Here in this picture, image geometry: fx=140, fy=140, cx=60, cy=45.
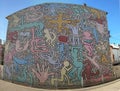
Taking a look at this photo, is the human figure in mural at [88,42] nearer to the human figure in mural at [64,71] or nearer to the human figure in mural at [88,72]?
the human figure in mural at [88,72]

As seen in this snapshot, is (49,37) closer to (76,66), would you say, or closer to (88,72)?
(76,66)

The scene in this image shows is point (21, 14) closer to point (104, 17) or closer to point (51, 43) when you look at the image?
point (51, 43)

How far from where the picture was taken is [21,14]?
16734 millimetres

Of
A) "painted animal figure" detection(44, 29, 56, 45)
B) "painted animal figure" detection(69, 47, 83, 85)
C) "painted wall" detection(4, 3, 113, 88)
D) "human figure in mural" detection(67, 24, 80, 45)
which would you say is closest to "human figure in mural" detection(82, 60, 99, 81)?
"painted wall" detection(4, 3, 113, 88)

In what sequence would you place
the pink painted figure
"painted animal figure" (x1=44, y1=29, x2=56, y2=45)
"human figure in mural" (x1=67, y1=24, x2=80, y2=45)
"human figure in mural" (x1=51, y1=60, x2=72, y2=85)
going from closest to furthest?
"human figure in mural" (x1=51, y1=60, x2=72, y2=85) → "painted animal figure" (x1=44, y1=29, x2=56, y2=45) → "human figure in mural" (x1=67, y1=24, x2=80, y2=45) → the pink painted figure

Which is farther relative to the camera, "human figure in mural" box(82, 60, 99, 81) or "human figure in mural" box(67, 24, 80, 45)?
"human figure in mural" box(67, 24, 80, 45)

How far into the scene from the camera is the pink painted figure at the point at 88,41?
589 inches

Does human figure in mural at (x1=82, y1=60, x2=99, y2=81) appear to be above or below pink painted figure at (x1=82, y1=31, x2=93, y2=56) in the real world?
below

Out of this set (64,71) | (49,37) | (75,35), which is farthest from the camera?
(75,35)

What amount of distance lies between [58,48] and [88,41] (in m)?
3.71

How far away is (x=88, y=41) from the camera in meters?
15.3

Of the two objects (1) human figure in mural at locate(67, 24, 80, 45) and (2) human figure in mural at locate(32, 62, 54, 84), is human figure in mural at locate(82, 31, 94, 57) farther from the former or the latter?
(2) human figure in mural at locate(32, 62, 54, 84)

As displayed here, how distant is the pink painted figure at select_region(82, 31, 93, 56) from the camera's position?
49.1 ft

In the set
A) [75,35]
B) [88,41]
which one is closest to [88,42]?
[88,41]
